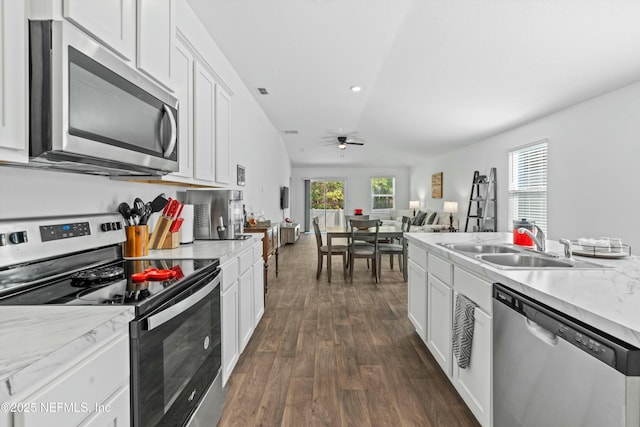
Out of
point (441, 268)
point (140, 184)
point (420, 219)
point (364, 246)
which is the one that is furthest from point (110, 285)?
point (420, 219)

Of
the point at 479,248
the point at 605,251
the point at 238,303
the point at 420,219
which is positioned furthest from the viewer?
the point at 420,219

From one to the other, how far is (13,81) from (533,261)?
246 cm

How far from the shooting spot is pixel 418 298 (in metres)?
2.70

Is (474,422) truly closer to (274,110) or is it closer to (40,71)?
(40,71)

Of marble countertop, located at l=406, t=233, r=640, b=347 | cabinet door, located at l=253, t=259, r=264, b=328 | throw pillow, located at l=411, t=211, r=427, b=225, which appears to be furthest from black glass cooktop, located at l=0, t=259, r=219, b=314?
throw pillow, located at l=411, t=211, r=427, b=225

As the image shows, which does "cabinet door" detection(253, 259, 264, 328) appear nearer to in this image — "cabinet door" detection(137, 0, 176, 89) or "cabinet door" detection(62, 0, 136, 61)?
"cabinet door" detection(137, 0, 176, 89)

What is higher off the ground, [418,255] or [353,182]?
[353,182]

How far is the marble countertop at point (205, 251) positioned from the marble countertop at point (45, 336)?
2.98 feet

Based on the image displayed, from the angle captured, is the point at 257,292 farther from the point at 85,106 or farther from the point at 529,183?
the point at 529,183

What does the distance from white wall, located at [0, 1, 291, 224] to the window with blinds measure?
15.0 ft

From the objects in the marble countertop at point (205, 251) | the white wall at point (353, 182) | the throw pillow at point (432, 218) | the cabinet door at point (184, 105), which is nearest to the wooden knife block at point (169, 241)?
the marble countertop at point (205, 251)

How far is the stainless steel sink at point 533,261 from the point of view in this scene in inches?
64.7

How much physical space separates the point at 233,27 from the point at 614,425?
11.3 feet

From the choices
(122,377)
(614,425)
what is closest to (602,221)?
(614,425)
